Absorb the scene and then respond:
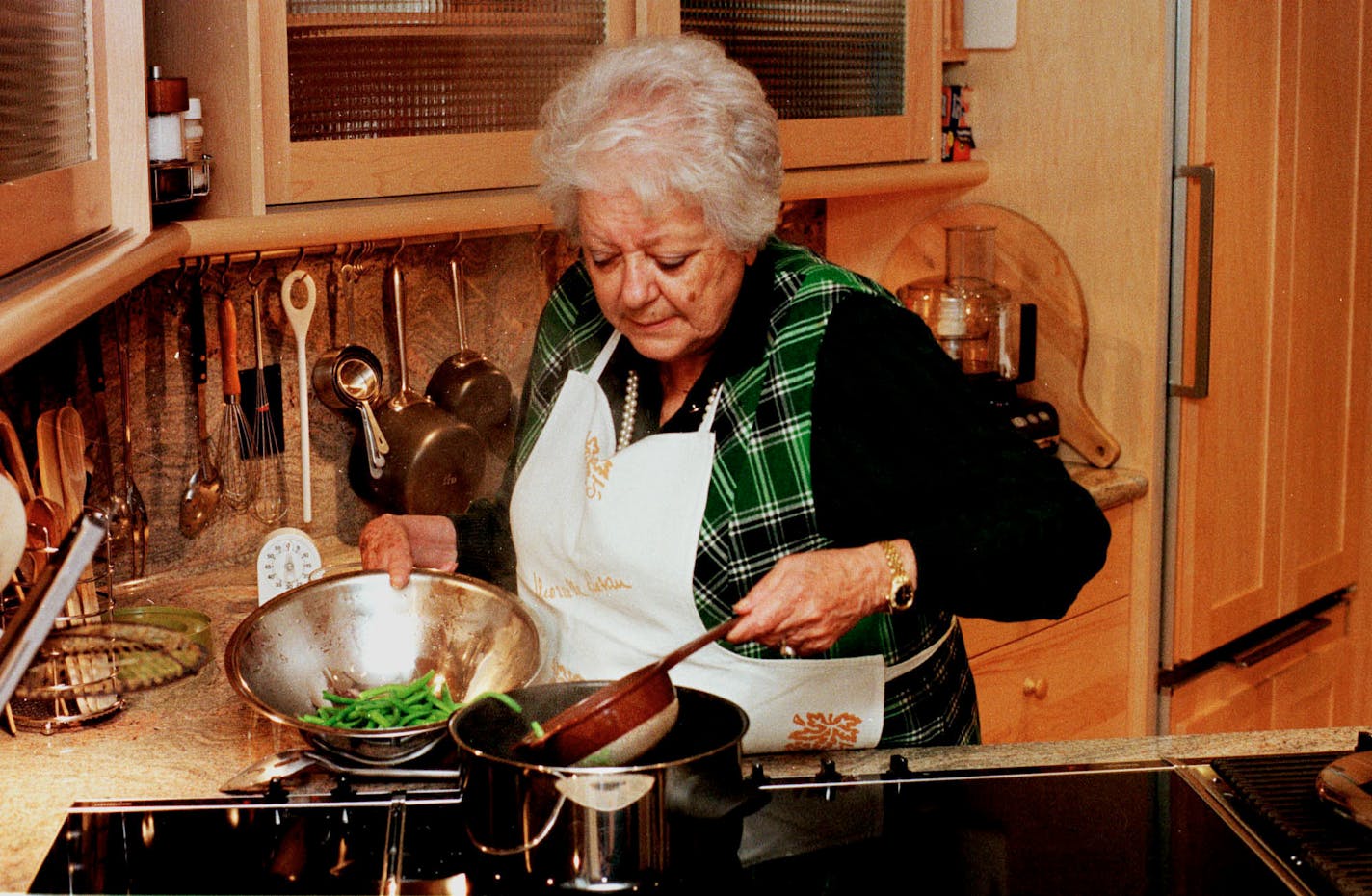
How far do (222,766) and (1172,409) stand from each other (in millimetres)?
1758

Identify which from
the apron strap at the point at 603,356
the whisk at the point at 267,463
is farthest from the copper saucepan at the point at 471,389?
the apron strap at the point at 603,356

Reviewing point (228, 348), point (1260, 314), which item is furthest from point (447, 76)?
point (1260, 314)

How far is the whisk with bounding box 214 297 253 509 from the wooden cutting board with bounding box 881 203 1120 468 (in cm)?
134

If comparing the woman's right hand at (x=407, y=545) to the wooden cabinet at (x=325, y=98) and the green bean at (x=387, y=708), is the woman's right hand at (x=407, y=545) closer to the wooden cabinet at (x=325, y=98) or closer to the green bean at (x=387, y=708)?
the green bean at (x=387, y=708)

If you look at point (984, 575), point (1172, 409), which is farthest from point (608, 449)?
point (1172, 409)

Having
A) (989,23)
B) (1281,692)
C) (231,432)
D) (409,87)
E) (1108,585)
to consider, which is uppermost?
(989,23)

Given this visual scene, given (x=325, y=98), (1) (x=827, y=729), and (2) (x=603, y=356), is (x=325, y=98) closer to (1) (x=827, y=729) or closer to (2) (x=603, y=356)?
(2) (x=603, y=356)

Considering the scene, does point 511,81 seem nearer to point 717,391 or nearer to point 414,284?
point 414,284

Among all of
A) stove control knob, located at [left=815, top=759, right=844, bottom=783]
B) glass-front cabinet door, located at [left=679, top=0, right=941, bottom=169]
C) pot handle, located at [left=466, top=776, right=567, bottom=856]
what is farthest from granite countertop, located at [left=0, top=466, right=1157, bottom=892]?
glass-front cabinet door, located at [left=679, top=0, right=941, bottom=169]

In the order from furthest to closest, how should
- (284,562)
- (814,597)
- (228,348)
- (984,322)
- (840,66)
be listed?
(984,322)
(840,66)
(228,348)
(284,562)
(814,597)

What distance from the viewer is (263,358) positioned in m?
2.10

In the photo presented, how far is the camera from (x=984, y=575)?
1.38 m

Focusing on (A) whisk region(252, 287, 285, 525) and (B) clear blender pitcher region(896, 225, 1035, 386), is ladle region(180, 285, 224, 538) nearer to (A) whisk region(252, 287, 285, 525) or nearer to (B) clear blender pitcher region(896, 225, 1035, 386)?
(A) whisk region(252, 287, 285, 525)

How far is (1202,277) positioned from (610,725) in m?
1.72
